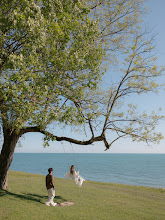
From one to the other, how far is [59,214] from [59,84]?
7.17m

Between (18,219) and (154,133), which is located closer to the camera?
(18,219)

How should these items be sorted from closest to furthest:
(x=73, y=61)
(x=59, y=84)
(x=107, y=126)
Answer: (x=73, y=61)
(x=59, y=84)
(x=107, y=126)

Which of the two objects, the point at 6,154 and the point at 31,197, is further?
the point at 6,154

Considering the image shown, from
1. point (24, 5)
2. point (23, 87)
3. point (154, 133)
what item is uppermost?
point (24, 5)

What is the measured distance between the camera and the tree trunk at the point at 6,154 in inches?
574

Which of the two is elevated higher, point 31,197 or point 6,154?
point 6,154

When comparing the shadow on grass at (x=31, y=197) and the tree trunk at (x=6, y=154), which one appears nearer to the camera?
the shadow on grass at (x=31, y=197)

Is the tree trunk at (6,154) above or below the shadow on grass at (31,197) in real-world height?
above

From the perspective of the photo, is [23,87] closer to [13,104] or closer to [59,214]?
[13,104]

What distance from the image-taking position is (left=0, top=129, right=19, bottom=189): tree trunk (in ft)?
47.8

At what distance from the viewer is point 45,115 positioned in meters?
10.4

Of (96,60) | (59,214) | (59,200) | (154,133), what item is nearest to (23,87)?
(96,60)

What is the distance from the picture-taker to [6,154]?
48.3 ft

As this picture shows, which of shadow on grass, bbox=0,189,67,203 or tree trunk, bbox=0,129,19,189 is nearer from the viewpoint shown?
shadow on grass, bbox=0,189,67,203
